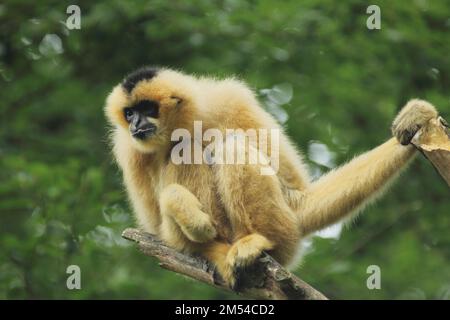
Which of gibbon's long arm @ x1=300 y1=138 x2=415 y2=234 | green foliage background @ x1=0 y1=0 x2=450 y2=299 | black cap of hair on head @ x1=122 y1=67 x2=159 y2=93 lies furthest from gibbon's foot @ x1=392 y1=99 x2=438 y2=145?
green foliage background @ x1=0 y1=0 x2=450 y2=299

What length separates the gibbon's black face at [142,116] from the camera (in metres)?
5.91

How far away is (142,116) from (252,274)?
1.82 meters

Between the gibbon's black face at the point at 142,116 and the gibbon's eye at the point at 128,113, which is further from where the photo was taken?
the gibbon's eye at the point at 128,113

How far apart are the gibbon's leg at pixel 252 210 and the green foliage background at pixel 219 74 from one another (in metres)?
3.30

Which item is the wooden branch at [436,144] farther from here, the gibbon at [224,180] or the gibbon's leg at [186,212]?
the gibbon's leg at [186,212]

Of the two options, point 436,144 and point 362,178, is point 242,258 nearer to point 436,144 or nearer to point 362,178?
point 362,178

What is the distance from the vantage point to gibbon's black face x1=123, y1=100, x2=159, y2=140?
5.91 metres

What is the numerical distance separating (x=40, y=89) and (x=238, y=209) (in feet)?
20.0

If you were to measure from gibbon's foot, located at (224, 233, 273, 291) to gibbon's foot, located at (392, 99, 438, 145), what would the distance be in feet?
4.53
